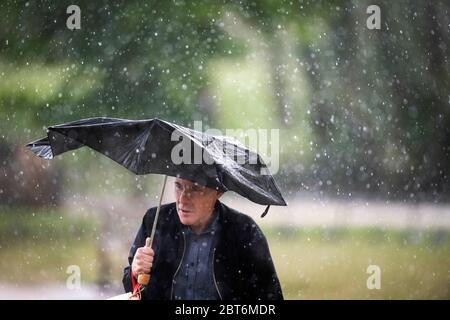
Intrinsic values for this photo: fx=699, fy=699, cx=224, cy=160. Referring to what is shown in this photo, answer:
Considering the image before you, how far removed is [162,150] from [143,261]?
54 centimetres

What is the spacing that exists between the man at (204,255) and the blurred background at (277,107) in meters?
3.13

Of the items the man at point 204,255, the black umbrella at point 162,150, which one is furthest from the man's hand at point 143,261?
the man at point 204,255

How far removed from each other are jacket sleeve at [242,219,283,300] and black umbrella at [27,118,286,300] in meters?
0.31

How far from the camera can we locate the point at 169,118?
6.79 metres

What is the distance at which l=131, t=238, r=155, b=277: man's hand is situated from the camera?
3293 mm

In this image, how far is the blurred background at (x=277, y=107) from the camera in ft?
21.9

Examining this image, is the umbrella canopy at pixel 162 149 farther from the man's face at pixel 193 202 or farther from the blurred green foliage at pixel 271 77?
the blurred green foliage at pixel 271 77

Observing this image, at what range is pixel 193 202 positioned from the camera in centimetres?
355

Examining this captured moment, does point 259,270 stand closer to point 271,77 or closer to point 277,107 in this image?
point 277,107

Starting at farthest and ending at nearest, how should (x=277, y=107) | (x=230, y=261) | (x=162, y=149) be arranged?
(x=277, y=107) → (x=230, y=261) → (x=162, y=149)

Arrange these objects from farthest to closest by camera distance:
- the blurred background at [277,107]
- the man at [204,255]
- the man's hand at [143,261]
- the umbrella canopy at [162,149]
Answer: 1. the blurred background at [277,107]
2. the man at [204,255]
3. the man's hand at [143,261]
4. the umbrella canopy at [162,149]

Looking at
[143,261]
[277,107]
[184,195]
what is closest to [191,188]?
[184,195]
